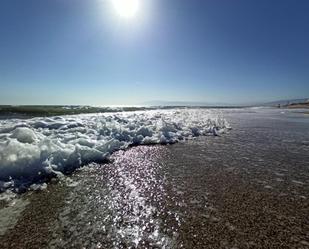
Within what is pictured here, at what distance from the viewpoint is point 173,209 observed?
4.93 m

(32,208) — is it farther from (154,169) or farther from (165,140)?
(165,140)

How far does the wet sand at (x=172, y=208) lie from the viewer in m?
3.88

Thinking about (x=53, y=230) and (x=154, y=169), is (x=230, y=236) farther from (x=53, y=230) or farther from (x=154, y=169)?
(x=154, y=169)

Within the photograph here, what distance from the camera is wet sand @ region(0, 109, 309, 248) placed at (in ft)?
12.7

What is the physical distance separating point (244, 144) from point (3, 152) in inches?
401

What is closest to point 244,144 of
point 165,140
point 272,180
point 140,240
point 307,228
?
point 165,140

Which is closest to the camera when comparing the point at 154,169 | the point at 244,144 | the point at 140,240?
the point at 140,240

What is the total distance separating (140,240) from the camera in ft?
12.6

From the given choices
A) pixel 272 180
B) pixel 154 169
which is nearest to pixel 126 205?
pixel 154 169

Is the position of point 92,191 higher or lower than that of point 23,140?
lower

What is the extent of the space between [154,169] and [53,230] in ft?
13.4

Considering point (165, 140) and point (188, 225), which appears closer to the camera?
point (188, 225)

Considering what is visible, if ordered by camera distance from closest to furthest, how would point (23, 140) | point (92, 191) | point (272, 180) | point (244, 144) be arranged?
point (92, 191) → point (272, 180) → point (23, 140) → point (244, 144)

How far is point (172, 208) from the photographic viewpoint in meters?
4.98
